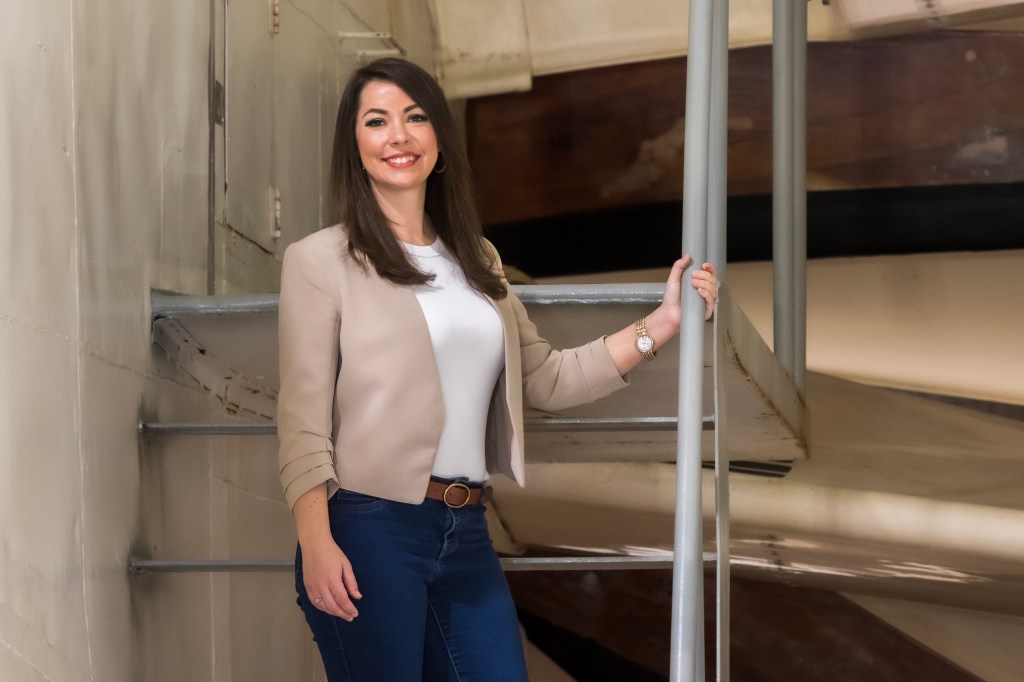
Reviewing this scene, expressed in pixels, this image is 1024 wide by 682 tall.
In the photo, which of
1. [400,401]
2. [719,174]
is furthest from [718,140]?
[400,401]

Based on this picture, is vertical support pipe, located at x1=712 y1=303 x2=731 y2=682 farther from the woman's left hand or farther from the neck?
the neck

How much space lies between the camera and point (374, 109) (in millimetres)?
A: 1649

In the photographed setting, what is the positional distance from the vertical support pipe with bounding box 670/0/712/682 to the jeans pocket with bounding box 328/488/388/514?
0.34 m

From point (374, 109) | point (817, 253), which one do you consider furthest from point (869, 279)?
point (374, 109)

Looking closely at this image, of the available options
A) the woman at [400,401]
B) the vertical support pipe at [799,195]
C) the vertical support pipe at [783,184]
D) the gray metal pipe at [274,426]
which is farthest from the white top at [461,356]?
the vertical support pipe at [799,195]

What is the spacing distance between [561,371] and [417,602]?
1.38 feet

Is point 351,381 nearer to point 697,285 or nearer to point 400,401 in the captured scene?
point 400,401

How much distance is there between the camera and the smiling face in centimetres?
163

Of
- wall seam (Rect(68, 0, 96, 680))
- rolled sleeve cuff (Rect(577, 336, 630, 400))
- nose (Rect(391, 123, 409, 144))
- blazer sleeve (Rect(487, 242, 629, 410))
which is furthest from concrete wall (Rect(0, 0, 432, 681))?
rolled sleeve cuff (Rect(577, 336, 630, 400))

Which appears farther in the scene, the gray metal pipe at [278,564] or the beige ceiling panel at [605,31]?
the beige ceiling panel at [605,31]

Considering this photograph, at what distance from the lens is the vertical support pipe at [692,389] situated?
148 centimetres

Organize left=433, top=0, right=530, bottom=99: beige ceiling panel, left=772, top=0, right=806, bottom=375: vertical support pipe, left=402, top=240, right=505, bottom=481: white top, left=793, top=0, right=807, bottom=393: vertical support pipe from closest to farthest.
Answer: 1. left=402, top=240, right=505, bottom=481: white top
2. left=772, top=0, right=806, bottom=375: vertical support pipe
3. left=793, top=0, right=807, bottom=393: vertical support pipe
4. left=433, top=0, right=530, bottom=99: beige ceiling panel

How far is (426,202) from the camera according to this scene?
5.73 ft

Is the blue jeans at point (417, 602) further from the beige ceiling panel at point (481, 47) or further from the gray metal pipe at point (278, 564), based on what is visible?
the beige ceiling panel at point (481, 47)
